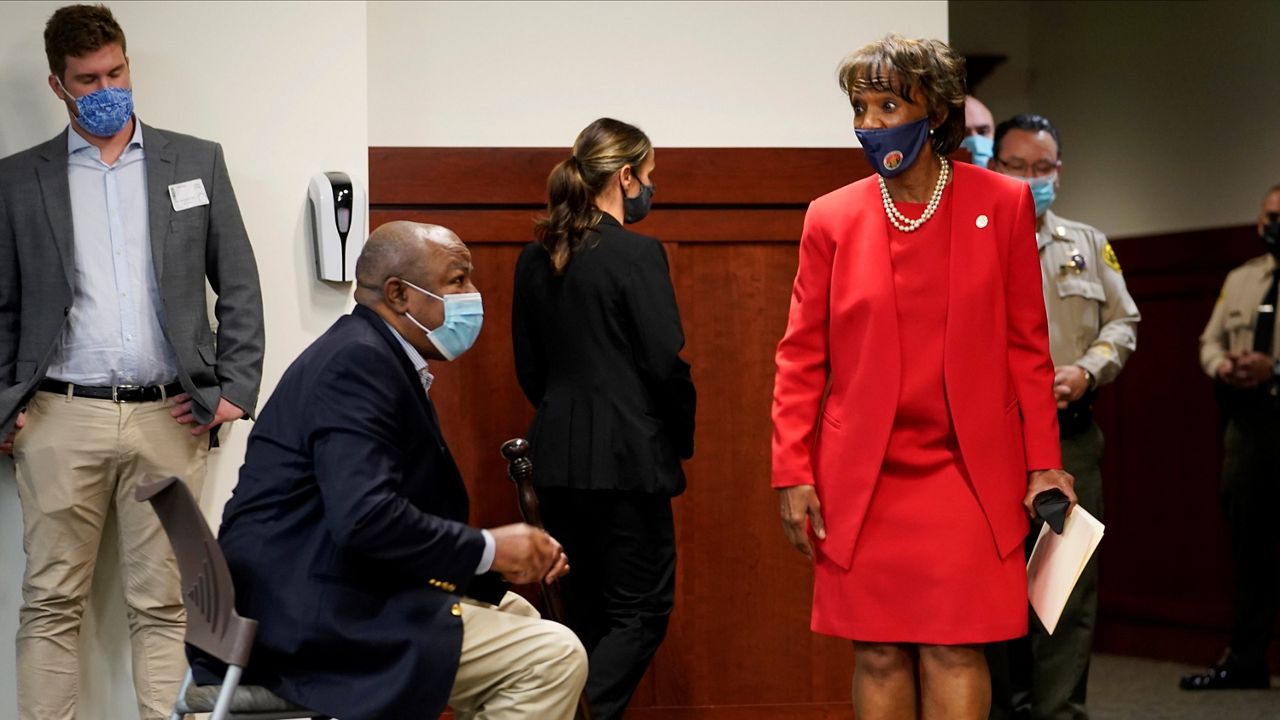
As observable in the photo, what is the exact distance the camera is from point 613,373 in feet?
11.5

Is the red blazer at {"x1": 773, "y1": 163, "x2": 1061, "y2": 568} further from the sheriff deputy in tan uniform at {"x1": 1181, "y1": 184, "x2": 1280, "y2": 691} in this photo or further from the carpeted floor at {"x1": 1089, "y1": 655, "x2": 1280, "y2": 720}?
the sheriff deputy in tan uniform at {"x1": 1181, "y1": 184, "x2": 1280, "y2": 691}

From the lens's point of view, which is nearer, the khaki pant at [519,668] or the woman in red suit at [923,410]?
the khaki pant at [519,668]

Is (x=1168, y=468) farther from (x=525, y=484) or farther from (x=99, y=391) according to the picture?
(x=99, y=391)

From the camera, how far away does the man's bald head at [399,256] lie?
102 inches

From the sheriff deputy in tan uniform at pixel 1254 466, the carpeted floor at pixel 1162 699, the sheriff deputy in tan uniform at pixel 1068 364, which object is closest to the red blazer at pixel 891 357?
the sheriff deputy in tan uniform at pixel 1068 364

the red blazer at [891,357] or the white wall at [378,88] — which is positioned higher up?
the white wall at [378,88]

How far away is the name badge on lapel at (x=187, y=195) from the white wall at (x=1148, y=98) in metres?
4.42

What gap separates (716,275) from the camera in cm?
423

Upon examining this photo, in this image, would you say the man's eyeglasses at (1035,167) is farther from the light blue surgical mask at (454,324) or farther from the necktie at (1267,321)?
the light blue surgical mask at (454,324)

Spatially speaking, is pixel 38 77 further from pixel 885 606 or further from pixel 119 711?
pixel 885 606

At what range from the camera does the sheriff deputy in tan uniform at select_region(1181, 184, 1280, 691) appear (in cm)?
534

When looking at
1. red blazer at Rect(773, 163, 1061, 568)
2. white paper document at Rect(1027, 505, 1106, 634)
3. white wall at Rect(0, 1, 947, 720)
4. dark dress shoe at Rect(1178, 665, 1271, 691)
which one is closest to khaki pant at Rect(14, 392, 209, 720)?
white wall at Rect(0, 1, 947, 720)

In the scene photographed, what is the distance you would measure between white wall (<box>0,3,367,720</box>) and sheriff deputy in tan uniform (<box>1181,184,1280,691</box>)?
3433 millimetres

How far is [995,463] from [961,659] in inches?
14.5
